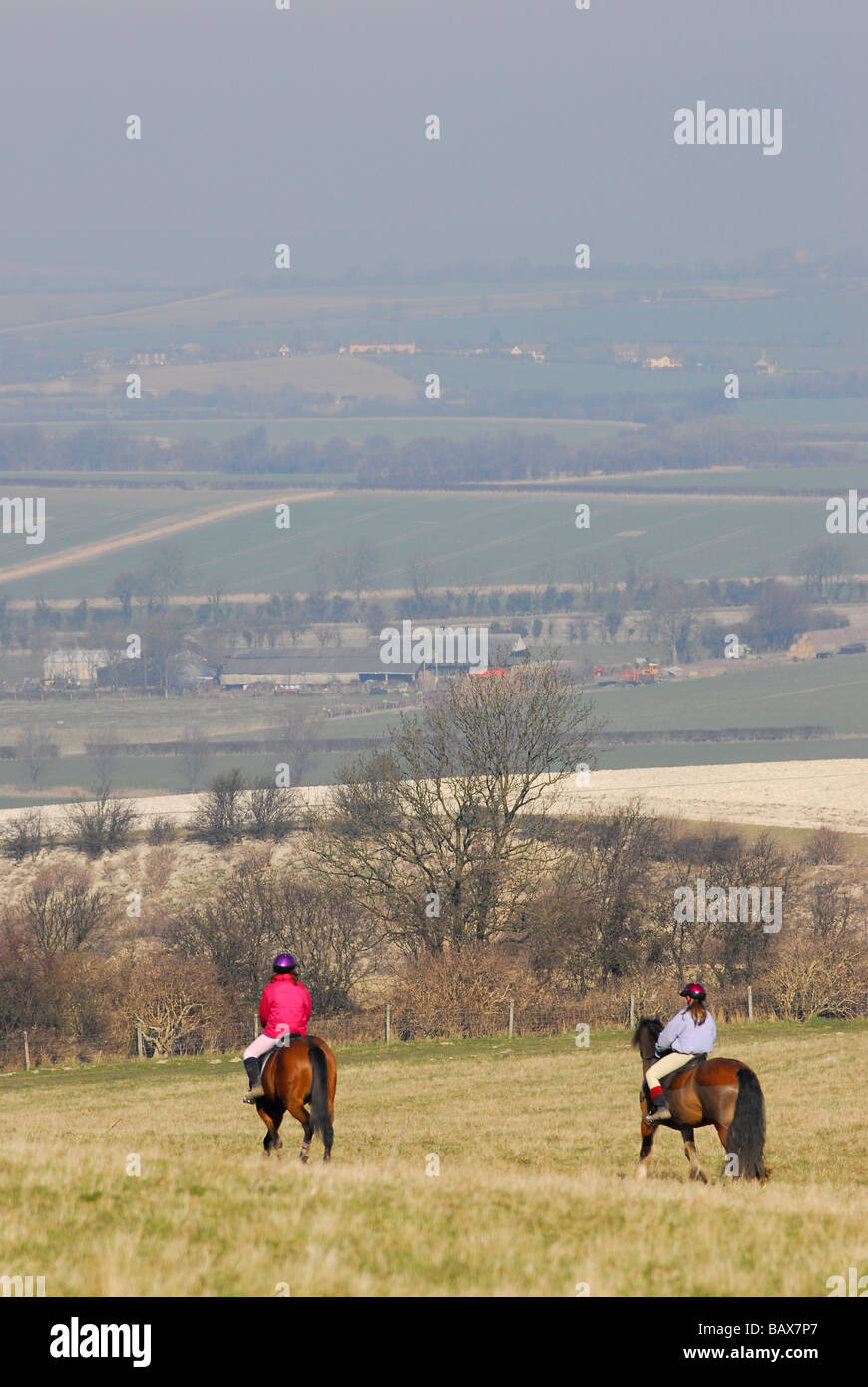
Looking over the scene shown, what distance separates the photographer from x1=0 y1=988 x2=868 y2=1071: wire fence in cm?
3647

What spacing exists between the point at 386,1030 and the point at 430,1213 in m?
24.9

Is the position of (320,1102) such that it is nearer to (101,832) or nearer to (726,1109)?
(726,1109)

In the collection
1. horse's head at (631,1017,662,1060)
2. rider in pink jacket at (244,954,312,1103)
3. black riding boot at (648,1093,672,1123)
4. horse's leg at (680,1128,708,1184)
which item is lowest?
horse's leg at (680,1128,708,1184)

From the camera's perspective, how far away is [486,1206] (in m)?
12.4

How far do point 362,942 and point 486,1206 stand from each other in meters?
33.3

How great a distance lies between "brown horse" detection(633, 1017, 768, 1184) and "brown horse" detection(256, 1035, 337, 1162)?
3051mm

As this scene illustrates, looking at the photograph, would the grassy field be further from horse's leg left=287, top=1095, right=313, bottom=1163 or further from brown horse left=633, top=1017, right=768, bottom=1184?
horse's leg left=287, top=1095, right=313, bottom=1163

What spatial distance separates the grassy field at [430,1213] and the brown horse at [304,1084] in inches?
21.7

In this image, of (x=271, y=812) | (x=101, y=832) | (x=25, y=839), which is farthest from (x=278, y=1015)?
(x=271, y=812)

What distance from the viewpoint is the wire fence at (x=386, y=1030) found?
36.5 meters

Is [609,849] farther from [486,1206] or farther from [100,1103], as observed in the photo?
[486,1206]

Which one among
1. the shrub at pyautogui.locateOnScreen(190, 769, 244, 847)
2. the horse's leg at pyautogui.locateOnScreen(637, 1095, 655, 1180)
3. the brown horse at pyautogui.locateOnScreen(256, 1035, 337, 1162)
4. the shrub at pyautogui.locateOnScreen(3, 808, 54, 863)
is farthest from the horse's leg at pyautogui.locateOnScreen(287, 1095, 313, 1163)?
the shrub at pyautogui.locateOnScreen(3, 808, 54, 863)

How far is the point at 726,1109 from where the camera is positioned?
15.5 meters
